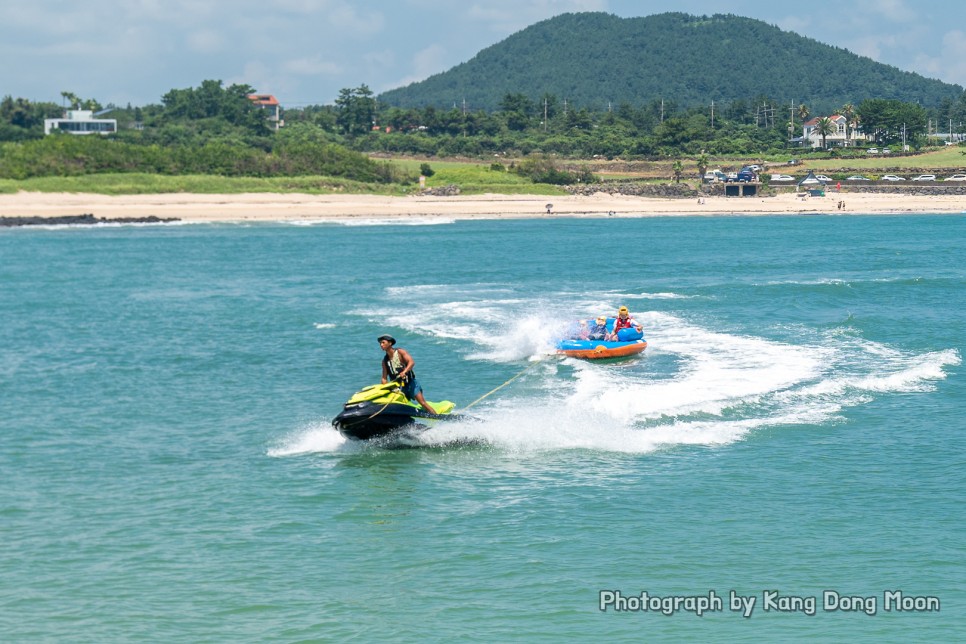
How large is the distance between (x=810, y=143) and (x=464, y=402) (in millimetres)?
161806

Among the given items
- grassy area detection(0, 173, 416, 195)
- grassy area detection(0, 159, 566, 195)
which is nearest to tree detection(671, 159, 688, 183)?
grassy area detection(0, 159, 566, 195)

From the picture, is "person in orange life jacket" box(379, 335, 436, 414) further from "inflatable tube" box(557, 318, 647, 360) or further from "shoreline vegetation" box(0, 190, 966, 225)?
Result: "shoreline vegetation" box(0, 190, 966, 225)

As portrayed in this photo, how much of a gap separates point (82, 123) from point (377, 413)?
480 feet

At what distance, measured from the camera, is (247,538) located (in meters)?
17.4

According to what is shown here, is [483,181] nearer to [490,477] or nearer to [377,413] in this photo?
[377,413]

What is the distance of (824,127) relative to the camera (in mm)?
166875

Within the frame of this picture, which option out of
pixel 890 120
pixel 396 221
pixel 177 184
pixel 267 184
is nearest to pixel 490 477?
pixel 396 221

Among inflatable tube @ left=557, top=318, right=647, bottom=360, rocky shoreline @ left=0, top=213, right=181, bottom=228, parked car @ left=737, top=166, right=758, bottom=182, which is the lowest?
inflatable tube @ left=557, top=318, right=647, bottom=360

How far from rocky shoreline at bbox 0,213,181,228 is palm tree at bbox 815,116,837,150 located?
10639cm

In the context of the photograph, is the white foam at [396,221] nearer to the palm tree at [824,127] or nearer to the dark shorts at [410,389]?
the dark shorts at [410,389]

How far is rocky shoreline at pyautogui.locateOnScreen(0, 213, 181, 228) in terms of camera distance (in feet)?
298

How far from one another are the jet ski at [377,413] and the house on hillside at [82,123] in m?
141

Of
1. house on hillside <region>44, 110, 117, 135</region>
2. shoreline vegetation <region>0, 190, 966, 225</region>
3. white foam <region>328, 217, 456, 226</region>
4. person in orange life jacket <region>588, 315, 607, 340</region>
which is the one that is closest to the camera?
person in orange life jacket <region>588, 315, 607, 340</region>

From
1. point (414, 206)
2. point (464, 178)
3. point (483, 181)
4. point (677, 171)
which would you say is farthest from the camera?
point (677, 171)
